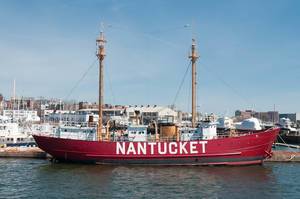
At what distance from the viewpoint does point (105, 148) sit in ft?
106

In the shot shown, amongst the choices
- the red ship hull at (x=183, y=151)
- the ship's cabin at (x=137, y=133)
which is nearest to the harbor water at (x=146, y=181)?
the red ship hull at (x=183, y=151)

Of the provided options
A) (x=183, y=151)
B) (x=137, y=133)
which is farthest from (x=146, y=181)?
(x=137, y=133)

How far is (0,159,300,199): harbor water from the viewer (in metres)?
22.1

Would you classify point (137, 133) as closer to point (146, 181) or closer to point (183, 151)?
point (183, 151)

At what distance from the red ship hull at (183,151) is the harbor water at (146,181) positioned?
689 mm

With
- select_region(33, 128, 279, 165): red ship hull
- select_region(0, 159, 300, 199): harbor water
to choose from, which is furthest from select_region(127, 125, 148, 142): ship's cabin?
select_region(0, 159, 300, 199): harbor water

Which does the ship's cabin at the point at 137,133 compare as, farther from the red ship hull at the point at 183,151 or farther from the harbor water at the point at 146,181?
the harbor water at the point at 146,181

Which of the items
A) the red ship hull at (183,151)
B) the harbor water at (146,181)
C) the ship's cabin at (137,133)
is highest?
the ship's cabin at (137,133)

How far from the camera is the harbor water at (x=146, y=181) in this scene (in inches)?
872

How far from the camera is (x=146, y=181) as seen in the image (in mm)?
25734

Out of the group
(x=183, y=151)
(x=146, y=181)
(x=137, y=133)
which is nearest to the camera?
(x=146, y=181)

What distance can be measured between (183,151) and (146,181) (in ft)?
21.9

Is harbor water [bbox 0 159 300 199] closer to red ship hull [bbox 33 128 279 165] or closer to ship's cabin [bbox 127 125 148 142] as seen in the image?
red ship hull [bbox 33 128 279 165]

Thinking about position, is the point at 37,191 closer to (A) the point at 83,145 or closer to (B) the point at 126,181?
(B) the point at 126,181
